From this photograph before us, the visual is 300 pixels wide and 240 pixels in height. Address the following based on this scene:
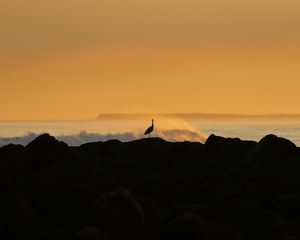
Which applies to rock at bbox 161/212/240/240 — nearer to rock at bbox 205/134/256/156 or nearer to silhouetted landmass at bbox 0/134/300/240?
silhouetted landmass at bbox 0/134/300/240

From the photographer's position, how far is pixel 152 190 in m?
30.7

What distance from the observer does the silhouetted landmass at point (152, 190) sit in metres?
20.8

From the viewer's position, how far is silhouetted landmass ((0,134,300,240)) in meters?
20.8

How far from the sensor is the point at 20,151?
31.7m

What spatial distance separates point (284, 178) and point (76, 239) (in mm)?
14837

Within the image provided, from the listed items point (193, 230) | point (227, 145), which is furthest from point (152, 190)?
point (193, 230)

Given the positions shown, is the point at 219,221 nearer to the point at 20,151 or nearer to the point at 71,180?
the point at 71,180

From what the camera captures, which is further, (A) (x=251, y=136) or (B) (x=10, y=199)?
(A) (x=251, y=136)

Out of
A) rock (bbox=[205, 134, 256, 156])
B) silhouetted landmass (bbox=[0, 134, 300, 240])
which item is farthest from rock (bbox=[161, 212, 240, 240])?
rock (bbox=[205, 134, 256, 156])

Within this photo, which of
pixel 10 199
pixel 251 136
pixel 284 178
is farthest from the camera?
pixel 251 136

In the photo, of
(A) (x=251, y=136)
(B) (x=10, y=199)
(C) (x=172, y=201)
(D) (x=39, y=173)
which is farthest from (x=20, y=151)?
(A) (x=251, y=136)

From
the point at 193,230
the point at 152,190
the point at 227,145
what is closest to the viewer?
the point at 193,230

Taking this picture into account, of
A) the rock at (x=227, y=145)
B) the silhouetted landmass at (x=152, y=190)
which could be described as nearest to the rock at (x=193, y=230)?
the silhouetted landmass at (x=152, y=190)

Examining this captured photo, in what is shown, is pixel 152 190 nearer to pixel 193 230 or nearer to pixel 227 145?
pixel 227 145
